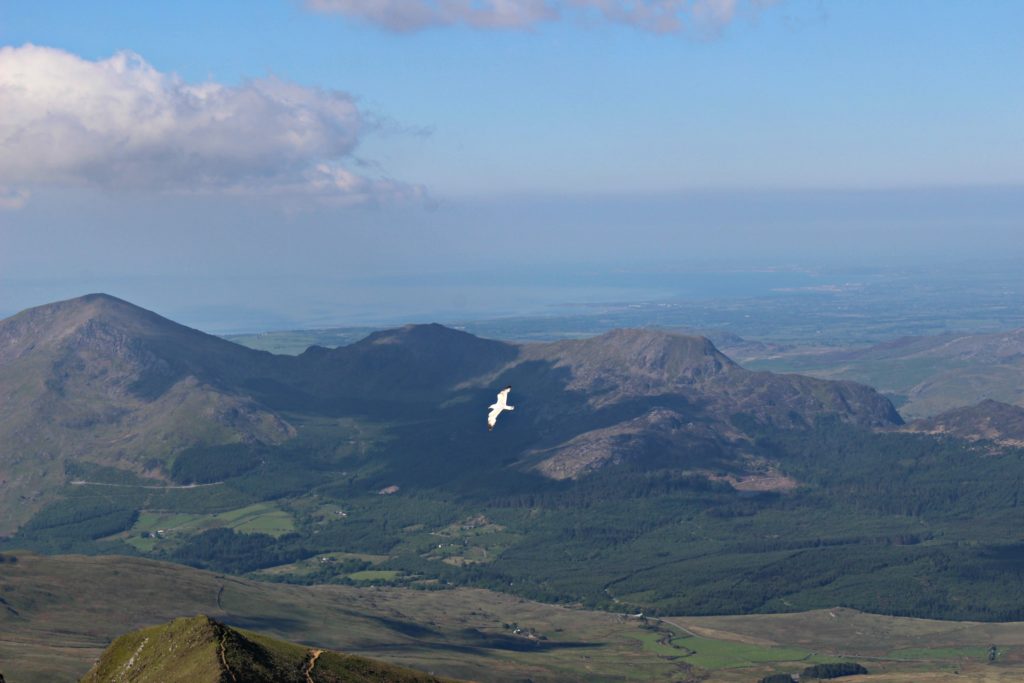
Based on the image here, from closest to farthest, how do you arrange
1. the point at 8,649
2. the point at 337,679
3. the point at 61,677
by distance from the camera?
1. the point at 337,679
2. the point at 61,677
3. the point at 8,649

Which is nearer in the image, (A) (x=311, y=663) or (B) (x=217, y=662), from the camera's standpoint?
(B) (x=217, y=662)

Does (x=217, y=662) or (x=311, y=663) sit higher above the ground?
(x=217, y=662)

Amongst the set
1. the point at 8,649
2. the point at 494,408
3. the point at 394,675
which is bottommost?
the point at 8,649

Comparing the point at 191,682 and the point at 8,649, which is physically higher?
the point at 191,682

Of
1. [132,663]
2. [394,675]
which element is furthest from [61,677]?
[394,675]

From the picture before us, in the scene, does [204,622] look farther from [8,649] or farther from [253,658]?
[8,649]

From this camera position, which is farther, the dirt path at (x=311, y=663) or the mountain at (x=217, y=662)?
the dirt path at (x=311, y=663)

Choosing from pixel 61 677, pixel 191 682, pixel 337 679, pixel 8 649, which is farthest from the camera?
pixel 8 649

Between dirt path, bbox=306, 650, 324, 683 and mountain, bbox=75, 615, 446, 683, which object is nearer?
mountain, bbox=75, 615, 446, 683
